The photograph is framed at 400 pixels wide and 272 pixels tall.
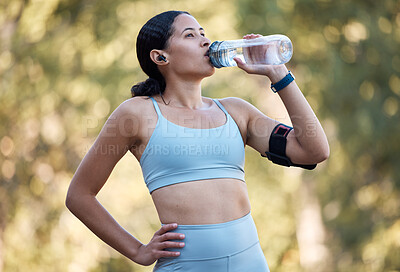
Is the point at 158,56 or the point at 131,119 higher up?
the point at 158,56

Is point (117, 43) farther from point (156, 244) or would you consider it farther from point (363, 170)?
point (156, 244)

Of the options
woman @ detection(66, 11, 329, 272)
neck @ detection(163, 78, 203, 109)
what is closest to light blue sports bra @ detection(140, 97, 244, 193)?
woman @ detection(66, 11, 329, 272)

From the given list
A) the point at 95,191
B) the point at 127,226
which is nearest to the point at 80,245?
the point at 127,226

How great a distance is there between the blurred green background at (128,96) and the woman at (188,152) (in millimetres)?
3852

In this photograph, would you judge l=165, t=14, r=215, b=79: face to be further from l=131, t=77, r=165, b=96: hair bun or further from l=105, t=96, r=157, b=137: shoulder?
l=105, t=96, r=157, b=137: shoulder

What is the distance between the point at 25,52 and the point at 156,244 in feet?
16.3

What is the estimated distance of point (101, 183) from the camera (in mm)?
2139

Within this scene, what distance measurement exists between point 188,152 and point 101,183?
14.1 inches

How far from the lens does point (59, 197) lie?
6.95m

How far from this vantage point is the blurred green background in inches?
255

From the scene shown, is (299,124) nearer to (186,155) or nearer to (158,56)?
(186,155)

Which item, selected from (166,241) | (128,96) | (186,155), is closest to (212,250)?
(166,241)

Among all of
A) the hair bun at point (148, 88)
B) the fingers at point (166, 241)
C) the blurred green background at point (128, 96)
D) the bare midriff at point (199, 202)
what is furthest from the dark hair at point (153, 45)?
the blurred green background at point (128, 96)

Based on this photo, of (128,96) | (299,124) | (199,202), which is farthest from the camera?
(128,96)
